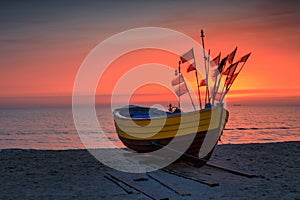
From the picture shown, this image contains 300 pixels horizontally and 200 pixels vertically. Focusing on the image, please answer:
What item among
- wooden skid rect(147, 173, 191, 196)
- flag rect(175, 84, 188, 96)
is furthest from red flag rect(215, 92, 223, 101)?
wooden skid rect(147, 173, 191, 196)

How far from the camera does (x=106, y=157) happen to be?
51.0ft

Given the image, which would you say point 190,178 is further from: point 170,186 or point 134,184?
point 134,184

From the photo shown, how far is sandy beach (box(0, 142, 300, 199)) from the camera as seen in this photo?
9008 millimetres

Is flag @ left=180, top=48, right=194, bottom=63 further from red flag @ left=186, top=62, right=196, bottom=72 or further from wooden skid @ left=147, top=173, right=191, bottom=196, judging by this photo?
wooden skid @ left=147, top=173, right=191, bottom=196

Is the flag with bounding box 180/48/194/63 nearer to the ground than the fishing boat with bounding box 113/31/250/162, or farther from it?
farther from it

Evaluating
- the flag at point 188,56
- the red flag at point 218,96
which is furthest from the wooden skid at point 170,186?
the flag at point 188,56

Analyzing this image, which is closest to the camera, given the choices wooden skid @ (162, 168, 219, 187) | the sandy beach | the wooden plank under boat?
the sandy beach

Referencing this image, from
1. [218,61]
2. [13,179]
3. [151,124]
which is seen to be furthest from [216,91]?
[13,179]

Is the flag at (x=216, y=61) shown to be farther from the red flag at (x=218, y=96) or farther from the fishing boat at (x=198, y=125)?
the red flag at (x=218, y=96)

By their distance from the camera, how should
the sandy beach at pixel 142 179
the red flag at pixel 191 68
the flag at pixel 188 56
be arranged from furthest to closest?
the red flag at pixel 191 68 → the flag at pixel 188 56 → the sandy beach at pixel 142 179

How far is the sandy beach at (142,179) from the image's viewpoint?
9.01m

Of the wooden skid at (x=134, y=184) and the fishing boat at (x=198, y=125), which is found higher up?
the fishing boat at (x=198, y=125)

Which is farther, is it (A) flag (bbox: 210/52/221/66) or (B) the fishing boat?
(A) flag (bbox: 210/52/221/66)

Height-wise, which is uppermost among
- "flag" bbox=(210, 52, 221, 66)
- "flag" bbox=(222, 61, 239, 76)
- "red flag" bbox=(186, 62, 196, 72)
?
"flag" bbox=(210, 52, 221, 66)
